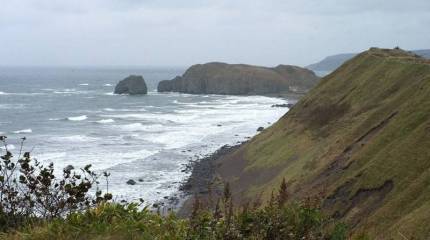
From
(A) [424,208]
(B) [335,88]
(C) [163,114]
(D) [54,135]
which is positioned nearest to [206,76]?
(C) [163,114]

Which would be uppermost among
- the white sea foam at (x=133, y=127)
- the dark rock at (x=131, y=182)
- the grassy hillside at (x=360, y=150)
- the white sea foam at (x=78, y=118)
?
the grassy hillside at (x=360, y=150)

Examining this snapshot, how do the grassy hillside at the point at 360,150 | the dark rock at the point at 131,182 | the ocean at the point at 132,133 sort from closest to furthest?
the grassy hillside at the point at 360,150 < the dark rock at the point at 131,182 < the ocean at the point at 132,133

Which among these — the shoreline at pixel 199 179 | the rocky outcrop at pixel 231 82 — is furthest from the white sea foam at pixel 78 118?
the rocky outcrop at pixel 231 82

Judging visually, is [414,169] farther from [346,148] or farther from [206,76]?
[206,76]

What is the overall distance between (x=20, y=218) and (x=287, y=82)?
175 m

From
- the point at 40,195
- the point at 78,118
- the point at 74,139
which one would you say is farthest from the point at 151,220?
the point at 78,118

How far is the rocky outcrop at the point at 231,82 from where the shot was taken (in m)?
175

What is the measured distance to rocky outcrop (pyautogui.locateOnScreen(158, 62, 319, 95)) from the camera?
575ft

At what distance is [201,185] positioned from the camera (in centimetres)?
4762

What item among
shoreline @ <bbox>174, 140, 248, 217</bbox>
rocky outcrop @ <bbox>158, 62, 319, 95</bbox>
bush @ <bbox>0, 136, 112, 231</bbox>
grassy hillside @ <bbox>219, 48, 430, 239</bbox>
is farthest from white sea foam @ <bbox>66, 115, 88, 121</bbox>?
bush @ <bbox>0, 136, 112, 231</bbox>

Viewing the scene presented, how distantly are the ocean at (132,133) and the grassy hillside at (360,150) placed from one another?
26.0 ft

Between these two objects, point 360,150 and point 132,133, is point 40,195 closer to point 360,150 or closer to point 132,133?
point 360,150

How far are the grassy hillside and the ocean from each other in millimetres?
7935

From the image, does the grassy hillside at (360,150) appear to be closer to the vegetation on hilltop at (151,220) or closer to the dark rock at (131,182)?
the vegetation on hilltop at (151,220)
